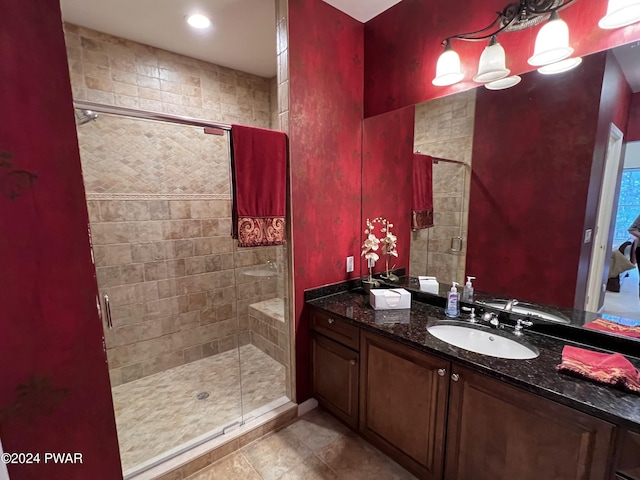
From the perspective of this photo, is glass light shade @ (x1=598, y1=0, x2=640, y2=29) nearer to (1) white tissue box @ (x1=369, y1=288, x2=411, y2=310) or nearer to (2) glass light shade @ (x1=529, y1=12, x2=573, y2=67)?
(2) glass light shade @ (x1=529, y1=12, x2=573, y2=67)

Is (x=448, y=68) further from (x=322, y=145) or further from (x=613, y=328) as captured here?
(x=613, y=328)

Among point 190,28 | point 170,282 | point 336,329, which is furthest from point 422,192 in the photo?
point 170,282

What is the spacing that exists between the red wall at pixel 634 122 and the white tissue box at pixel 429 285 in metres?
1.15

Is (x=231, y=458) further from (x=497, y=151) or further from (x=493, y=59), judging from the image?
(x=493, y=59)

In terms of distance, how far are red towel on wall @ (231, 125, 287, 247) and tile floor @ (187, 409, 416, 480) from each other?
1.28 meters

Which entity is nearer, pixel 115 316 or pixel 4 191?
pixel 4 191

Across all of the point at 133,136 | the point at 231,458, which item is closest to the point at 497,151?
the point at 231,458

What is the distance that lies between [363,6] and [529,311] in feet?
7.09

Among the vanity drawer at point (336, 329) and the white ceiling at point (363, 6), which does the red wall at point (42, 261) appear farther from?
the white ceiling at point (363, 6)

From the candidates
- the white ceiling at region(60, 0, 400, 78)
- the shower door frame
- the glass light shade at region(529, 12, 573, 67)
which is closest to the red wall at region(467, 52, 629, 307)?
the glass light shade at region(529, 12, 573, 67)

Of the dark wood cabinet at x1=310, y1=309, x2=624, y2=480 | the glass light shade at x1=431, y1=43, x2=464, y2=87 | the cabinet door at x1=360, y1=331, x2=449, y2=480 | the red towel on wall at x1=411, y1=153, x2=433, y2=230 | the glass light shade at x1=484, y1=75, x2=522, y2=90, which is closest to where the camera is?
the dark wood cabinet at x1=310, y1=309, x2=624, y2=480

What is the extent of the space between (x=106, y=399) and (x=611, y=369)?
1708mm

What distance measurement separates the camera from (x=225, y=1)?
185 cm

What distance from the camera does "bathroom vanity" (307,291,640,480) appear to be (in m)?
0.98
